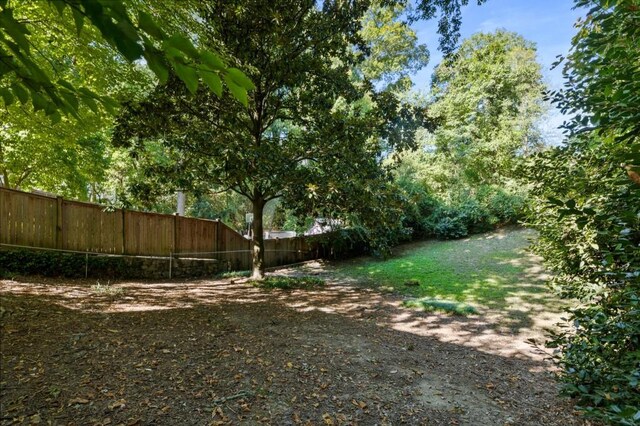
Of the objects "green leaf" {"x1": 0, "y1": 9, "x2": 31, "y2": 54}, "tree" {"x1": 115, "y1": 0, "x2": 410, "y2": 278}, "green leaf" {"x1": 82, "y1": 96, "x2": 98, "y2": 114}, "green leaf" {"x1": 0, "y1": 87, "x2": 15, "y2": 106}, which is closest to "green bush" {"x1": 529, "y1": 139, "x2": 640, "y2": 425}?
"green leaf" {"x1": 82, "y1": 96, "x2": 98, "y2": 114}

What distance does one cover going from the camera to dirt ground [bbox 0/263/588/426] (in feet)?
8.21

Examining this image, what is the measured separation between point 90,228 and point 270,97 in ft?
16.8

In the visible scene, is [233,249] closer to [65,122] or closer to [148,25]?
[65,122]

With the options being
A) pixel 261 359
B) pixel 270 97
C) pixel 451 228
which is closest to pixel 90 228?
pixel 270 97

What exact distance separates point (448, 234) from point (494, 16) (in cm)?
912

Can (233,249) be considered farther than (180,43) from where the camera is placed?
Yes

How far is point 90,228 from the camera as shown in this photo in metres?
7.49

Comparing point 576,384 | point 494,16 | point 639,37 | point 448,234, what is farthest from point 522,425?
point 448,234

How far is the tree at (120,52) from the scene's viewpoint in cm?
70

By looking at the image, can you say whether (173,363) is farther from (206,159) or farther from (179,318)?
(206,159)

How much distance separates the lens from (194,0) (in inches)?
191

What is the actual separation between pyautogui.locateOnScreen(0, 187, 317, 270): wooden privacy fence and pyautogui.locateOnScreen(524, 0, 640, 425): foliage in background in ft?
27.9

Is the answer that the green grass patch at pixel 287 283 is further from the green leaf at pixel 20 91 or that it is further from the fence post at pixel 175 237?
the green leaf at pixel 20 91

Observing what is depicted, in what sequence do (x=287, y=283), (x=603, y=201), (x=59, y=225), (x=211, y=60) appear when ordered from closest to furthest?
1. (x=211, y=60)
2. (x=603, y=201)
3. (x=59, y=225)
4. (x=287, y=283)
